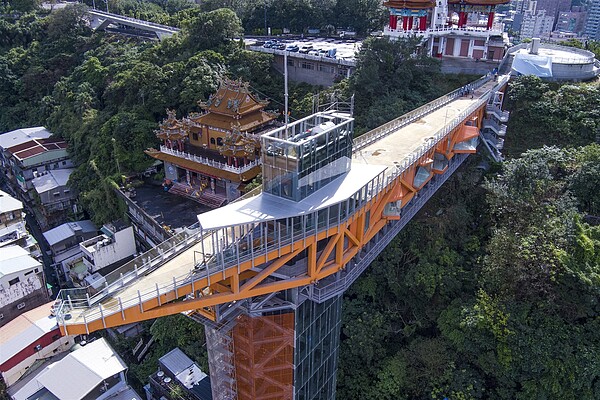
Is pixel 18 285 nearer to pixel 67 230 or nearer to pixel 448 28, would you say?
pixel 67 230

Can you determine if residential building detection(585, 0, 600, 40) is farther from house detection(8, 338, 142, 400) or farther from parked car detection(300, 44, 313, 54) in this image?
house detection(8, 338, 142, 400)

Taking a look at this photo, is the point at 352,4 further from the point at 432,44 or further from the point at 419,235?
the point at 419,235

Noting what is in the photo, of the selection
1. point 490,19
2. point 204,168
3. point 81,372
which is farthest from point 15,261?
point 490,19

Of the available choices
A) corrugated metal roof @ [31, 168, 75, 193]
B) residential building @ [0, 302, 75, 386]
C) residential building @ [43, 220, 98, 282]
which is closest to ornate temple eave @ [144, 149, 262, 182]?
residential building @ [43, 220, 98, 282]

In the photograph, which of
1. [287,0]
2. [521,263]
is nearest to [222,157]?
[521,263]

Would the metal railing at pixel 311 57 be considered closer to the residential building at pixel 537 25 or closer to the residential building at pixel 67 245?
the residential building at pixel 67 245

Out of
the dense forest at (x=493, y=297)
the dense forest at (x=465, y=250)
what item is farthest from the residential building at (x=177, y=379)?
the dense forest at (x=493, y=297)
